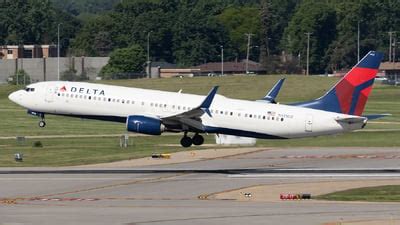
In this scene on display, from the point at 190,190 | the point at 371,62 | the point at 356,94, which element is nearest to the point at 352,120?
the point at 356,94

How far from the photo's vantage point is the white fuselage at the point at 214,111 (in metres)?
87.6

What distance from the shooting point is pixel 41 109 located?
90875mm

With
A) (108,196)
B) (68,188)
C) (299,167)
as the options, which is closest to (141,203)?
(108,196)

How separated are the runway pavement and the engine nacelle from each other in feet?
8.70

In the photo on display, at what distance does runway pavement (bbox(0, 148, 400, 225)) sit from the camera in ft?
196

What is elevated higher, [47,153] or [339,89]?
[339,89]

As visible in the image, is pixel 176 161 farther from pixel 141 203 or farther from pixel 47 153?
pixel 141 203

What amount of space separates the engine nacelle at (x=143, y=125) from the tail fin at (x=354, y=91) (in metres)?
11.2

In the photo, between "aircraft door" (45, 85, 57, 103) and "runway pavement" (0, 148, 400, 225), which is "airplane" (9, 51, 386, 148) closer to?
"aircraft door" (45, 85, 57, 103)

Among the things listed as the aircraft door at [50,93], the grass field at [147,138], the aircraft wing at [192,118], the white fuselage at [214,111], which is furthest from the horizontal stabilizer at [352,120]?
the aircraft door at [50,93]

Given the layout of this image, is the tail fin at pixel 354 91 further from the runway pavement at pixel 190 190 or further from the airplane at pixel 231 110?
the runway pavement at pixel 190 190

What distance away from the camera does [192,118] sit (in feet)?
287

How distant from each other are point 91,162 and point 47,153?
325 inches

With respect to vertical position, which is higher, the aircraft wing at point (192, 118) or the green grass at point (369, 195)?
the aircraft wing at point (192, 118)
